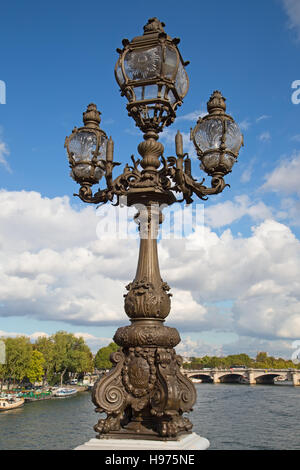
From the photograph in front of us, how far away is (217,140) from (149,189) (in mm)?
973

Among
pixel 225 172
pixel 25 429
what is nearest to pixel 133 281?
pixel 225 172

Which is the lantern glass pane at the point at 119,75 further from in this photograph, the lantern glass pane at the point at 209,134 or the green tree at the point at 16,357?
the green tree at the point at 16,357

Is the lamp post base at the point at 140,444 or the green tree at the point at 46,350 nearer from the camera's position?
the lamp post base at the point at 140,444

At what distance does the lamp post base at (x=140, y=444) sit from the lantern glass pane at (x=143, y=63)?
3819 mm

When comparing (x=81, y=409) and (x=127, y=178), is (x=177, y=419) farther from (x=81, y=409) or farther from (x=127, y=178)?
(x=81, y=409)

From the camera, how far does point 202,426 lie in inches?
1278

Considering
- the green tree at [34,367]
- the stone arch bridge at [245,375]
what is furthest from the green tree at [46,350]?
the stone arch bridge at [245,375]

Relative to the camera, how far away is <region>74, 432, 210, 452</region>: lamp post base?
4.10 meters

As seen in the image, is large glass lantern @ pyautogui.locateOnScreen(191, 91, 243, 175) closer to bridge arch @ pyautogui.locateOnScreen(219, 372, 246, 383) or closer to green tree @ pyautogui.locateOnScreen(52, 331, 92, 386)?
green tree @ pyautogui.locateOnScreen(52, 331, 92, 386)

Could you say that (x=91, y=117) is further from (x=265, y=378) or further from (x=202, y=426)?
(x=265, y=378)

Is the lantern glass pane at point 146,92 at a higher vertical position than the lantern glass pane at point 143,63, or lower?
lower

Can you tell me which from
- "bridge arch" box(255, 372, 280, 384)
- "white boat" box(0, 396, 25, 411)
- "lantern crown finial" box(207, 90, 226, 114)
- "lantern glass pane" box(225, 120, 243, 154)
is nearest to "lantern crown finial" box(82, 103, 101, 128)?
"lantern crown finial" box(207, 90, 226, 114)

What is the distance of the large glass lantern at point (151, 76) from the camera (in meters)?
5.18

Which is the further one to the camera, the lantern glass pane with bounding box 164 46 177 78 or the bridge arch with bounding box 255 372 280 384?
the bridge arch with bounding box 255 372 280 384
